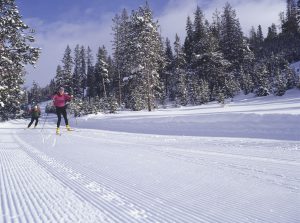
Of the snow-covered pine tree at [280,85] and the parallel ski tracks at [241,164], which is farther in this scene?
the snow-covered pine tree at [280,85]

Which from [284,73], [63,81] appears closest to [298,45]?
[284,73]

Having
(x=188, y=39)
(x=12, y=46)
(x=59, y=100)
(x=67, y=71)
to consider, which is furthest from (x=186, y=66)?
(x=59, y=100)

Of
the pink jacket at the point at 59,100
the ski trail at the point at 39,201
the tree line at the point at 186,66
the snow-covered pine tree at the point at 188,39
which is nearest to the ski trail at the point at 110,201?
the ski trail at the point at 39,201

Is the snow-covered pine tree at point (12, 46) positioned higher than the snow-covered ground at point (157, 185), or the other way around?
the snow-covered pine tree at point (12, 46)

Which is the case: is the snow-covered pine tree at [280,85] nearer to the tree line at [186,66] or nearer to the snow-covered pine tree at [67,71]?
the tree line at [186,66]

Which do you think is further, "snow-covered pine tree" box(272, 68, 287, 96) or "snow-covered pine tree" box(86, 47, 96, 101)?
"snow-covered pine tree" box(86, 47, 96, 101)

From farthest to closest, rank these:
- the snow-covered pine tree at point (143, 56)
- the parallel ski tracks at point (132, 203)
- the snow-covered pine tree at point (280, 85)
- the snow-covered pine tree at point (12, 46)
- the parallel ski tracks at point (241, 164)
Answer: the snow-covered pine tree at point (143, 56) → the snow-covered pine tree at point (280, 85) → the snow-covered pine tree at point (12, 46) → the parallel ski tracks at point (241, 164) → the parallel ski tracks at point (132, 203)

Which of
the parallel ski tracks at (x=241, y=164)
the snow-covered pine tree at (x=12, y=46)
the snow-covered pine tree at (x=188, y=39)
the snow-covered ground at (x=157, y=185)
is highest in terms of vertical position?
the snow-covered pine tree at (x=188, y=39)

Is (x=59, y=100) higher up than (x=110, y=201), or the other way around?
(x=59, y=100)

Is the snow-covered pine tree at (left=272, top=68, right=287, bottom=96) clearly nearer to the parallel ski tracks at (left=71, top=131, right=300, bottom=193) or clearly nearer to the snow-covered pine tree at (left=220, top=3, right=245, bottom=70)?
the snow-covered pine tree at (left=220, top=3, right=245, bottom=70)

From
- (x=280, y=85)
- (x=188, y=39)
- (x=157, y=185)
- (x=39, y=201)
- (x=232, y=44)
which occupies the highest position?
(x=188, y=39)

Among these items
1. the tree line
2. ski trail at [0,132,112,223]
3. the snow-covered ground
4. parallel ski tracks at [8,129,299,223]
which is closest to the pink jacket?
the snow-covered ground

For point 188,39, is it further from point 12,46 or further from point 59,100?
point 59,100

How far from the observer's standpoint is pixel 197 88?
48.3m
